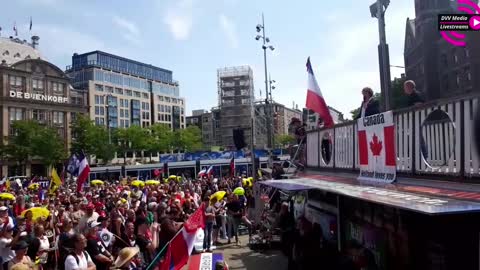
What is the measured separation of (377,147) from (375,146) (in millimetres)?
99

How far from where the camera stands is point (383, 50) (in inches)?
424

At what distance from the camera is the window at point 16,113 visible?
79519 millimetres

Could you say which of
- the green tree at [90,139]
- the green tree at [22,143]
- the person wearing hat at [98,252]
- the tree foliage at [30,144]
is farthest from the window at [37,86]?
the person wearing hat at [98,252]

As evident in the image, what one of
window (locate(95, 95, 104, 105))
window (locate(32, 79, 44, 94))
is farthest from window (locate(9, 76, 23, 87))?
window (locate(95, 95, 104, 105))

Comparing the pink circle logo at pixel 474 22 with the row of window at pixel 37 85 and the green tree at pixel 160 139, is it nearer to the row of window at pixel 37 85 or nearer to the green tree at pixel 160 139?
the row of window at pixel 37 85

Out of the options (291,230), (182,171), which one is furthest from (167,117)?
(291,230)

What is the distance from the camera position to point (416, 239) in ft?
21.3

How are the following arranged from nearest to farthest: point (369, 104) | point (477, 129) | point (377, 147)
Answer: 1. point (477, 129)
2. point (377, 147)
3. point (369, 104)

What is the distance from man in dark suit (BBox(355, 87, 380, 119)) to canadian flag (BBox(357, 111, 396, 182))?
0.76ft

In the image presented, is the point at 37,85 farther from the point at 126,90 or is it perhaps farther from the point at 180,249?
the point at 180,249

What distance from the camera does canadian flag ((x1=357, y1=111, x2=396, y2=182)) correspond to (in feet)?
24.2

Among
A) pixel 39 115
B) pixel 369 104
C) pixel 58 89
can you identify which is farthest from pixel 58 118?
pixel 369 104

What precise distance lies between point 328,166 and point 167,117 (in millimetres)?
122008

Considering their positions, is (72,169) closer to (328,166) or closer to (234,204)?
(234,204)
